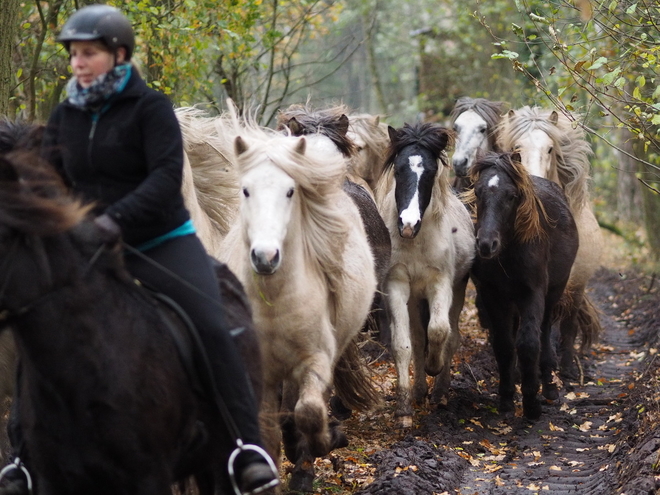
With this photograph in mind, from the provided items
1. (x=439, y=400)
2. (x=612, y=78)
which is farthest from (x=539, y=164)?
(x=612, y=78)

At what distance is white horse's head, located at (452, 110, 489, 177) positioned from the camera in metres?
11.1

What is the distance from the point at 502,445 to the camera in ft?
27.8

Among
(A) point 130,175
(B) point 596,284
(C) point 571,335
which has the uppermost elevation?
(A) point 130,175

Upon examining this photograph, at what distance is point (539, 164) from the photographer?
1107cm

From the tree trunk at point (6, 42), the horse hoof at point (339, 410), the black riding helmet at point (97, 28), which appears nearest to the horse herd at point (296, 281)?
the black riding helmet at point (97, 28)

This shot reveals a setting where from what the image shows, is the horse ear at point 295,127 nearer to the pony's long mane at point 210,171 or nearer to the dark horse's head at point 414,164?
the pony's long mane at point 210,171

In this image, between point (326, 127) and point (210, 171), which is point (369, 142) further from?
point (210, 171)

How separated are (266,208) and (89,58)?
184cm

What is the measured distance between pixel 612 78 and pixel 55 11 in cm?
575

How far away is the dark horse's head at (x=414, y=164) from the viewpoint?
28.6ft

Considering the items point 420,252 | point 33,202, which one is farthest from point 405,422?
point 33,202

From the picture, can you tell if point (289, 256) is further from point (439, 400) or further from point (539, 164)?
point (539, 164)

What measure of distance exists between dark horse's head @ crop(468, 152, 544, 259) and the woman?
4977mm

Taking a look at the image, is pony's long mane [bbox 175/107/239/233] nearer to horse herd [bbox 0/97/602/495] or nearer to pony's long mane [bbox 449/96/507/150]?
horse herd [bbox 0/97/602/495]
